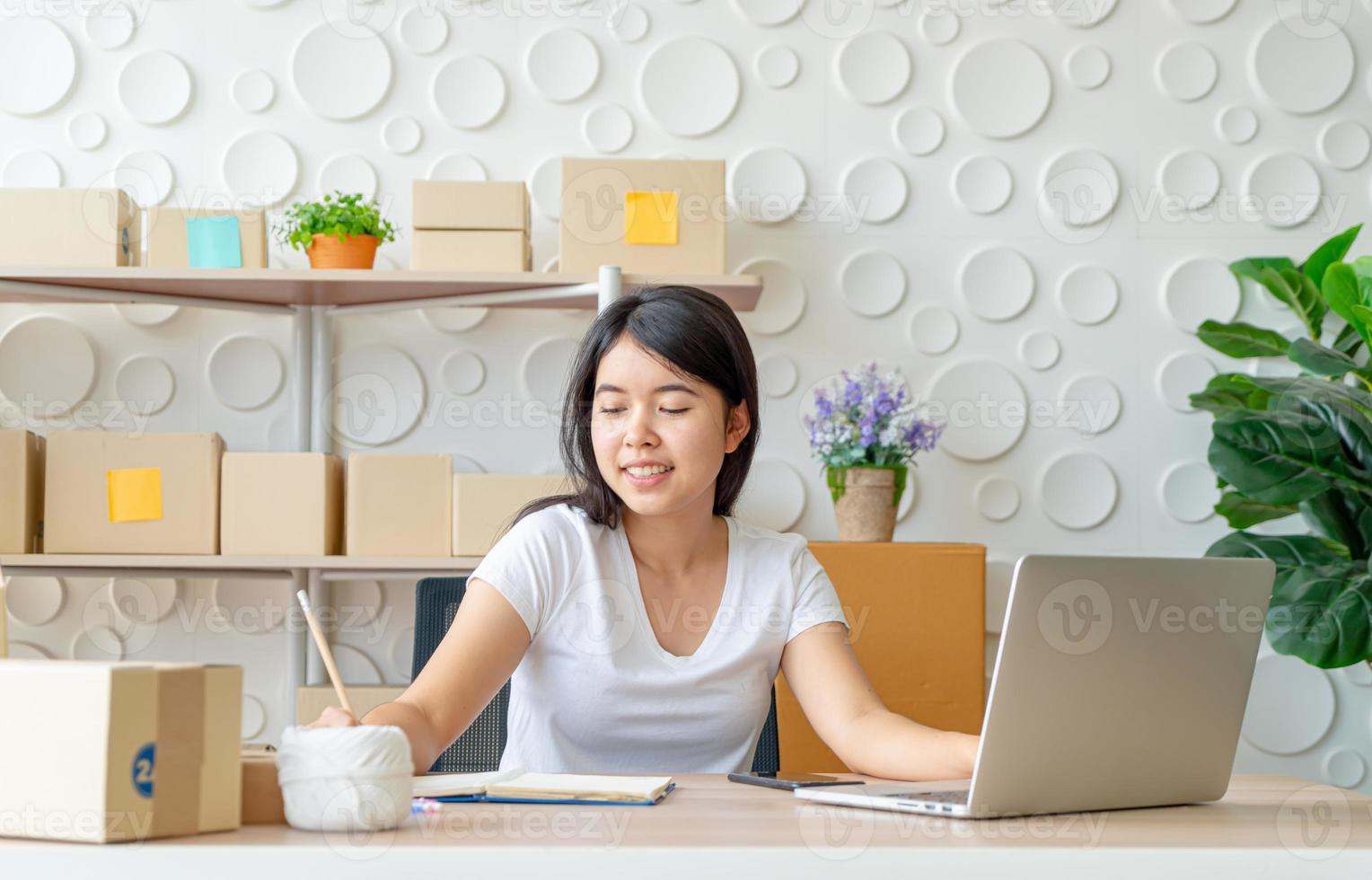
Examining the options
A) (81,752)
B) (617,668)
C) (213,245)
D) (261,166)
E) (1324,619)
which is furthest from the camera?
(261,166)

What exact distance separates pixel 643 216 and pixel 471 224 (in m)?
0.34

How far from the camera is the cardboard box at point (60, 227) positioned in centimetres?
250

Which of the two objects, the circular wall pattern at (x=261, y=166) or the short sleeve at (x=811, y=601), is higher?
the circular wall pattern at (x=261, y=166)

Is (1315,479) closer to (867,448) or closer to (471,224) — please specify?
(867,448)

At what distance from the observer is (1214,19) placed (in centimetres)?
298

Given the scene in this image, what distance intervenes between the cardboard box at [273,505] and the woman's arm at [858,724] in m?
1.23

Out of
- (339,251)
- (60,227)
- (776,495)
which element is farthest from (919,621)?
(60,227)

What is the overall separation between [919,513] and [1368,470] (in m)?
0.89

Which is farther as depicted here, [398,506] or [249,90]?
[249,90]

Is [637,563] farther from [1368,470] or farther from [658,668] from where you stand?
[1368,470]

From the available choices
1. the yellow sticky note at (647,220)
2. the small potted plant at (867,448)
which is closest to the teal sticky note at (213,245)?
the yellow sticky note at (647,220)

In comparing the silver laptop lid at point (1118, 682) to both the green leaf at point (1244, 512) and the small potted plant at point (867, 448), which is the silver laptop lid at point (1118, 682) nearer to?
the small potted plant at point (867, 448)

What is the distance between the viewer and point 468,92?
9.49ft

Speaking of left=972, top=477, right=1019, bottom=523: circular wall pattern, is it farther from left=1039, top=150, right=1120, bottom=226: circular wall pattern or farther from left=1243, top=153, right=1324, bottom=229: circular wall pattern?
left=1243, top=153, right=1324, bottom=229: circular wall pattern
